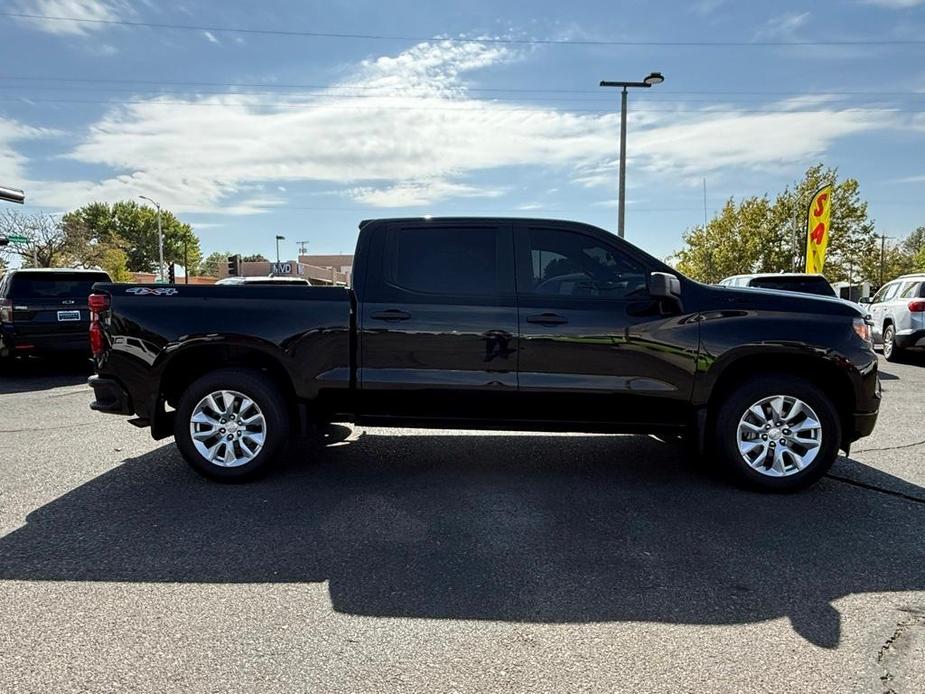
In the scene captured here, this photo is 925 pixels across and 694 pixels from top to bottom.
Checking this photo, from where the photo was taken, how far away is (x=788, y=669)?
244cm

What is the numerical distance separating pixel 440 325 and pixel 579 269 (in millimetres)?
1127

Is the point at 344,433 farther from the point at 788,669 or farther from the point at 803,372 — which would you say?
the point at 788,669

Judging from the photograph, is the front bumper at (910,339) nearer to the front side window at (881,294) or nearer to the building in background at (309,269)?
the front side window at (881,294)

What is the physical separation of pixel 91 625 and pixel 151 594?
12.0 inches

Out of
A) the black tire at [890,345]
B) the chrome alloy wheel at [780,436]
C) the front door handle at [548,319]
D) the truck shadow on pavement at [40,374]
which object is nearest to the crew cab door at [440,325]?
the front door handle at [548,319]

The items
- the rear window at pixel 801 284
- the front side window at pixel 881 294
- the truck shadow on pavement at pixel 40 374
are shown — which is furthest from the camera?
the front side window at pixel 881 294

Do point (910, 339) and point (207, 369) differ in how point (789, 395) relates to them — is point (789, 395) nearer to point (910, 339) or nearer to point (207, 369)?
point (207, 369)

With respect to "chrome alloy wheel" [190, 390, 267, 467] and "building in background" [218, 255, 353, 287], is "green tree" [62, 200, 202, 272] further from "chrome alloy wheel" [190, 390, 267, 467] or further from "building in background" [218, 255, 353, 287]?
"chrome alloy wheel" [190, 390, 267, 467]

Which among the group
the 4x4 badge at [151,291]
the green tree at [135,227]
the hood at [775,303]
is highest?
the green tree at [135,227]

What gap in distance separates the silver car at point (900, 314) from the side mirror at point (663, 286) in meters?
8.65

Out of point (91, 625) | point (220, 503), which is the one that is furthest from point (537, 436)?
point (91, 625)

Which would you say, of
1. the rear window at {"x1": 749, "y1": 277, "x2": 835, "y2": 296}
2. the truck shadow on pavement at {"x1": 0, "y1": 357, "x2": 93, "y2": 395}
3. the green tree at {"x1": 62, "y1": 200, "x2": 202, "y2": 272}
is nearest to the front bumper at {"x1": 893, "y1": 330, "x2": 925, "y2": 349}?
the rear window at {"x1": 749, "y1": 277, "x2": 835, "y2": 296}

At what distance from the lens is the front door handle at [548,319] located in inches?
176

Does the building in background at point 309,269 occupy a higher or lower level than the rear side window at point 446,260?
higher
